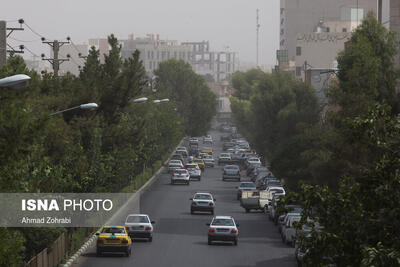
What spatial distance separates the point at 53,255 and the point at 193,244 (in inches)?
453

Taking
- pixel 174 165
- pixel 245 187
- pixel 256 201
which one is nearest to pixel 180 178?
pixel 174 165

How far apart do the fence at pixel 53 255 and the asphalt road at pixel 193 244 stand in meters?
1.07

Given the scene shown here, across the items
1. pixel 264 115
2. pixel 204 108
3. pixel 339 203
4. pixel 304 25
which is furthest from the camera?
pixel 304 25

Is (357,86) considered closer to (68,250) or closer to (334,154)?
(334,154)

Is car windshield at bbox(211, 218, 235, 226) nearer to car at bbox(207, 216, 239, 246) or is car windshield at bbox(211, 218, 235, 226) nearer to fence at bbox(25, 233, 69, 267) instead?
car at bbox(207, 216, 239, 246)

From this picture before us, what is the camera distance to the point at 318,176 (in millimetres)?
48656

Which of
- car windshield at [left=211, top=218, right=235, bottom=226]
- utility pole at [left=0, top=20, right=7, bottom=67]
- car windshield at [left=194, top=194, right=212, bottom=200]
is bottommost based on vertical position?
car windshield at [left=194, top=194, right=212, bottom=200]

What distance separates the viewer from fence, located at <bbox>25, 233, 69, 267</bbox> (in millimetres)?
30048

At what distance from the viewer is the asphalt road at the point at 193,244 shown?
1484 inches

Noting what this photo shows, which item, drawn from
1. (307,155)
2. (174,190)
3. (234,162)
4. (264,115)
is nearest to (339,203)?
(307,155)

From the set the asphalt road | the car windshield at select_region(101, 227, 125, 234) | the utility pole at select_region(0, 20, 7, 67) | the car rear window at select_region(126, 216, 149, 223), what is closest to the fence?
the asphalt road

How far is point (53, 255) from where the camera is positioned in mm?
33688

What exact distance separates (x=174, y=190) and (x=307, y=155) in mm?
27397

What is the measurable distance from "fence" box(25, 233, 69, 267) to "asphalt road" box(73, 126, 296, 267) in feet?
3.51
